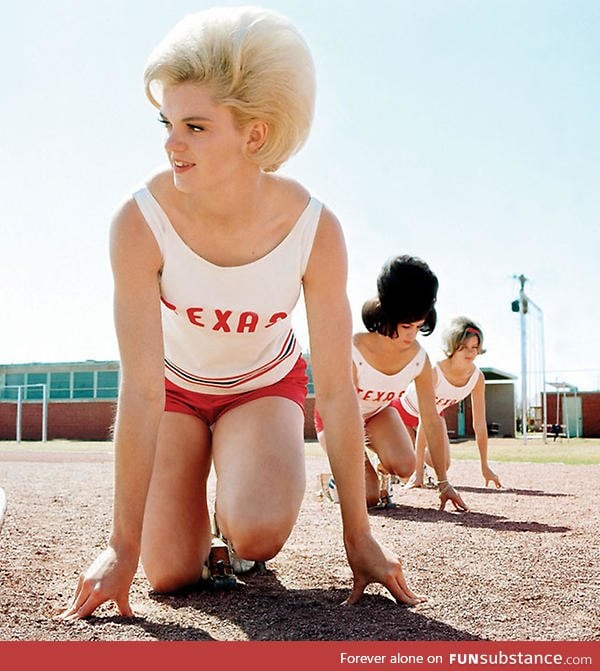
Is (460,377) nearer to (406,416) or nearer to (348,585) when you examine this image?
(406,416)

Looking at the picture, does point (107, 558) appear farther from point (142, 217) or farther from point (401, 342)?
point (401, 342)

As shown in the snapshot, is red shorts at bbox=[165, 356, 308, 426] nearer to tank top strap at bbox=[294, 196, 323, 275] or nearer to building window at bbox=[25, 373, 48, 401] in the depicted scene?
tank top strap at bbox=[294, 196, 323, 275]

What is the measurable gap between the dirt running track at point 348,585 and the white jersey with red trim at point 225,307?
2.67 ft

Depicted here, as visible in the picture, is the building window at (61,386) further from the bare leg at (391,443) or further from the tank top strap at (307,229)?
the tank top strap at (307,229)

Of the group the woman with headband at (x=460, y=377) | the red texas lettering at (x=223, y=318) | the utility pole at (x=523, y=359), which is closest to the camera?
the red texas lettering at (x=223, y=318)

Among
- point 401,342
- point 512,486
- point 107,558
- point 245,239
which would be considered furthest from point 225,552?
point 512,486

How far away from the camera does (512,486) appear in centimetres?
827

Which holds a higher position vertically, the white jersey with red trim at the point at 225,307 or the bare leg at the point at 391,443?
the white jersey with red trim at the point at 225,307

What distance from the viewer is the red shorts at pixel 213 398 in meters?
3.45

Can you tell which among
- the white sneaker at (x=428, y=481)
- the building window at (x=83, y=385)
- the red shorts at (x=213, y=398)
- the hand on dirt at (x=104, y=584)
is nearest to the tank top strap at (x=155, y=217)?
the red shorts at (x=213, y=398)

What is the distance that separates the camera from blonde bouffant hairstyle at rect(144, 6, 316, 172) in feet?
8.54

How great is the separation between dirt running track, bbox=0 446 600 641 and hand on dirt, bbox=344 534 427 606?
0.15ft

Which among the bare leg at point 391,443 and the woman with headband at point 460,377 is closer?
the bare leg at point 391,443

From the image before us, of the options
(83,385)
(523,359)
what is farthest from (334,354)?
(83,385)
